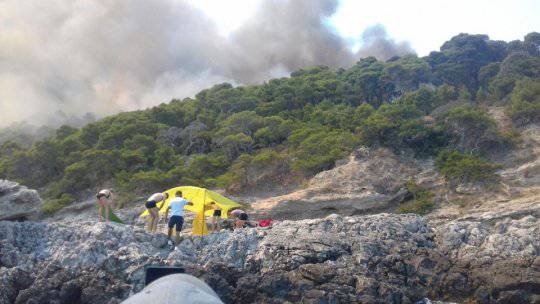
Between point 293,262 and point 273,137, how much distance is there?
17306 millimetres

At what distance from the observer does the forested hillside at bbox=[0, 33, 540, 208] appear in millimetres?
25312

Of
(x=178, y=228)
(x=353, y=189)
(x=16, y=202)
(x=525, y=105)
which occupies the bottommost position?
(x=178, y=228)

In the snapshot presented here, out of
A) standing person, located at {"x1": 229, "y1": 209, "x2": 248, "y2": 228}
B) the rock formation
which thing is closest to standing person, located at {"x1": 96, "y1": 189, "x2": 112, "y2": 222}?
standing person, located at {"x1": 229, "y1": 209, "x2": 248, "y2": 228}

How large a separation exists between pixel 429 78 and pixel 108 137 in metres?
28.9

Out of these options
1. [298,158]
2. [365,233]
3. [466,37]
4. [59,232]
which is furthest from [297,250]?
[466,37]

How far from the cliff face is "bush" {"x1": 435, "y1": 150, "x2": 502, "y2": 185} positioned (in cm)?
632

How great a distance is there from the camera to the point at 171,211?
13.8 metres

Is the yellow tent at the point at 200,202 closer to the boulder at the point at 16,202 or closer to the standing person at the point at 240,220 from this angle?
the standing person at the point at 240,220

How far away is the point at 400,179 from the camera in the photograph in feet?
77.3

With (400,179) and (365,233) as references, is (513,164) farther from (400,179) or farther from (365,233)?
(365,233)

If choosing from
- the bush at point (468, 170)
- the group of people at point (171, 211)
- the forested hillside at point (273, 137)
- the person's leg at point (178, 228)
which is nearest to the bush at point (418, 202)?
the bush at point (468, 170)

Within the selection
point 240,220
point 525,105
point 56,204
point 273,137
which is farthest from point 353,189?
point 56,204

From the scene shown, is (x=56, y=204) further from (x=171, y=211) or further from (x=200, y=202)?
(x=171, y=211)

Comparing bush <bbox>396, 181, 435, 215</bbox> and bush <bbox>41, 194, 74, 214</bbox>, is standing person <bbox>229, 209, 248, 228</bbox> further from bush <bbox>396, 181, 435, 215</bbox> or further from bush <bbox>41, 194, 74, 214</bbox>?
bush <bbox>41, 194, 74, 214</bbox>
